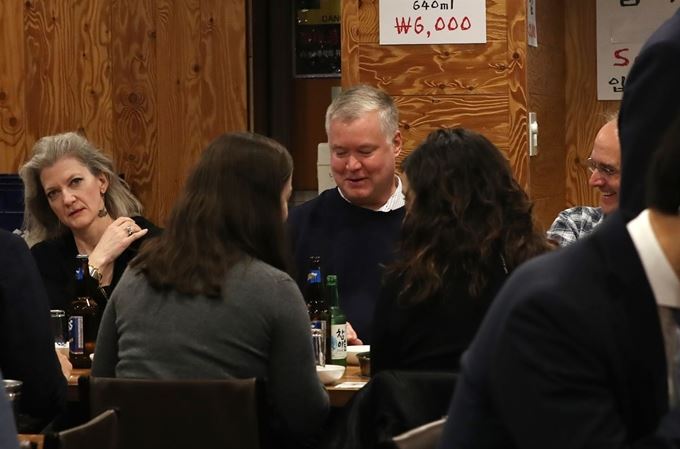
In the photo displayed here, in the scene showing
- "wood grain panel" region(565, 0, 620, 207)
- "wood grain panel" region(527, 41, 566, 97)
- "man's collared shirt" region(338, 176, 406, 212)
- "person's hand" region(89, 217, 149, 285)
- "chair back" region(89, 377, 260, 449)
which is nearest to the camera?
"chair back" region(89, 377, 260, 449)

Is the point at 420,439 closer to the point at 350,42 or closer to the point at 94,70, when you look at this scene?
the point at 350,42

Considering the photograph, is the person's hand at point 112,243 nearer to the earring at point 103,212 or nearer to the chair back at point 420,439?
the earring at point 103,212

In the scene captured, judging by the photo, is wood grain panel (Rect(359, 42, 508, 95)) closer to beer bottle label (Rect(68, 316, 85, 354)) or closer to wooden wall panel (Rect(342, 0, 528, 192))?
wooden wall panel (Rect(342, 0, 528, 192))

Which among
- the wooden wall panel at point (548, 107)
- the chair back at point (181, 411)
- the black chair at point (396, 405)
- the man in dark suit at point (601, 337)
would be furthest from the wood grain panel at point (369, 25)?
the man in dark suit at point (601, 337)

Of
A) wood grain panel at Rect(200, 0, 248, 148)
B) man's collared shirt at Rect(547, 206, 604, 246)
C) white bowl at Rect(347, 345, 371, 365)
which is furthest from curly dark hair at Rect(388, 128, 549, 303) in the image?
wood grain panel at Rect(200, 0, 248, 148)

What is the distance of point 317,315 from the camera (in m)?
3.40

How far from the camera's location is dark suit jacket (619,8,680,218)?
200 cm

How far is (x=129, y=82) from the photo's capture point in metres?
6.23

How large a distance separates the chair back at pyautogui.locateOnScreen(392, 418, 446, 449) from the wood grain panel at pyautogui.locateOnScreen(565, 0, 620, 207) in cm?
327

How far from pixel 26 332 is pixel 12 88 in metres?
3.55

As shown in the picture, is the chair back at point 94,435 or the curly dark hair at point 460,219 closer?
the chair back at point 94,435

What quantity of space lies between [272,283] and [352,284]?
110cm

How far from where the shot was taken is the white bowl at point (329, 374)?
10.4 feet

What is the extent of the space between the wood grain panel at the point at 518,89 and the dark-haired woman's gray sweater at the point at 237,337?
2.00 metres
